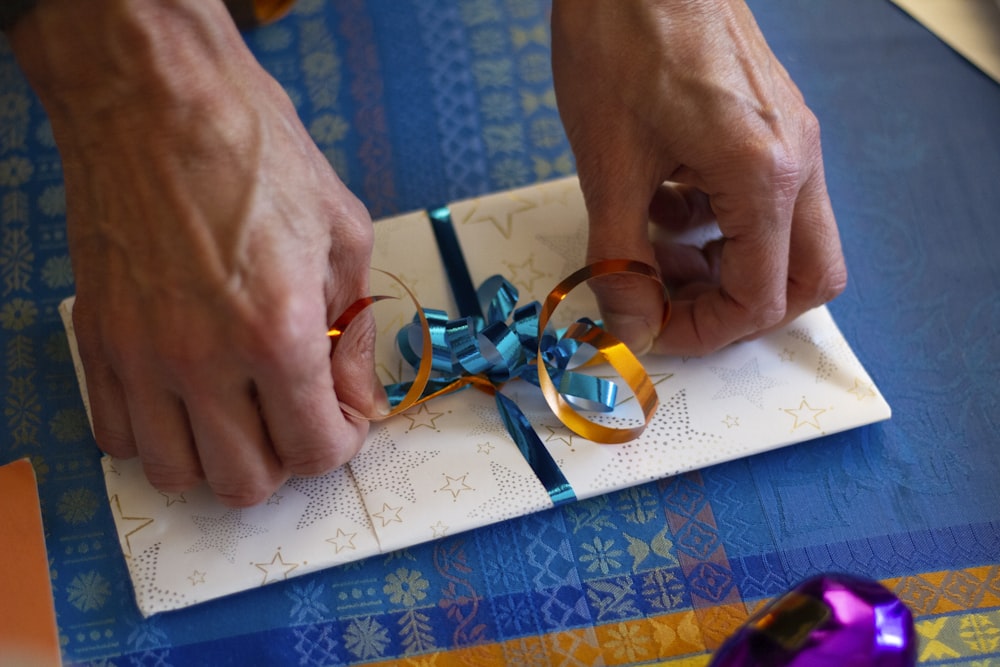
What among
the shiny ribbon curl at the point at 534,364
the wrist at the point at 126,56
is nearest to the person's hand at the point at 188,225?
the wrist at the point at 126,56

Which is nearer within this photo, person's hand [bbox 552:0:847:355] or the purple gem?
the purple gem

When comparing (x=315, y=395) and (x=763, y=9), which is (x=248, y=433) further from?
(x=763, y=9)

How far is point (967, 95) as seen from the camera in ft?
3.36

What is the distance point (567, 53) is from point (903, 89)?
482 mm

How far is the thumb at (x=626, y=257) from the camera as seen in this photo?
2.45ft

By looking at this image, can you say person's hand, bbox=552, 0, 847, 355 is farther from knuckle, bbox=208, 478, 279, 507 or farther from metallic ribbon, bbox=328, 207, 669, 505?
knuckle, bbox=208, 478, 279, 507

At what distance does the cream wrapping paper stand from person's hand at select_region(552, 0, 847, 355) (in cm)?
4

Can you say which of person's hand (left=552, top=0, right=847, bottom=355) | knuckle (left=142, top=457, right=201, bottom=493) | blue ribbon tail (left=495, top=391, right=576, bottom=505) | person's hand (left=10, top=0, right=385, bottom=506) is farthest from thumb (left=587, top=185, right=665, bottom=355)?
knuckle (left=142, top=457, right=201, bottom=493)

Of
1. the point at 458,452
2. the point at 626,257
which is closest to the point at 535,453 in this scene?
the point at 458,452

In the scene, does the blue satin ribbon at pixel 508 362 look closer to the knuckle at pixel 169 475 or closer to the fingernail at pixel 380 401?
the fingernail at pixel 380 401

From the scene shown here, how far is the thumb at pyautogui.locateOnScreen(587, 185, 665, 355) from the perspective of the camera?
0.75 metres

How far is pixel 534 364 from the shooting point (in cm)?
78

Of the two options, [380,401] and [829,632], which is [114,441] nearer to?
[380,401]

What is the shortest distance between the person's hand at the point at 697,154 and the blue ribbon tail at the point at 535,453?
0.12 m
